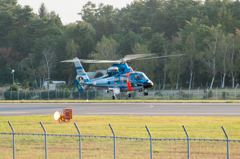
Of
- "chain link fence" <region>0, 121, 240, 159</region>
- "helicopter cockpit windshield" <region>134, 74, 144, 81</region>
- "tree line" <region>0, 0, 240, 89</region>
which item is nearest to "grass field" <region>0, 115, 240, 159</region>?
"chain link fence" <region>0, 121, 240, 159</region>

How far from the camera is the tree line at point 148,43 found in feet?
279

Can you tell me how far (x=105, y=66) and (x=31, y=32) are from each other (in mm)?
42253

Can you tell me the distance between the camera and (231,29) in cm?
9412

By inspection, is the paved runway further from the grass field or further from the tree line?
the tree line

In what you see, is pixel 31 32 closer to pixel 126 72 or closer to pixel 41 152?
pixel 126 72

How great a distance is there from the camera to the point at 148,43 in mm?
95188

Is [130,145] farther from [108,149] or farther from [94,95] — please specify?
[94,95]

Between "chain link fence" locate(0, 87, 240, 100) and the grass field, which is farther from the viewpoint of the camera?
"chain link fence" locate(0, 87, 240, 100)

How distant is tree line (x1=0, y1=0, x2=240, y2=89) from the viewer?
85125 mm

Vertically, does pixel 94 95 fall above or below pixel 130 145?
above

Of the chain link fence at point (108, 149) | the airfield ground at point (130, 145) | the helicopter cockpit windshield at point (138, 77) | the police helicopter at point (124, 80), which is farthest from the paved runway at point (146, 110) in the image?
the chain link fence at point (108, 149)

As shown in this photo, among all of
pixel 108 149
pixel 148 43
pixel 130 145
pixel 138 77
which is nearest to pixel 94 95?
pixel 138 77

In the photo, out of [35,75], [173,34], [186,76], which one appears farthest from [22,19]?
[186,76]

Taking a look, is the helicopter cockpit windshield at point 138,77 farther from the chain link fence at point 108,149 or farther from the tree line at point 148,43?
the tree line at point 148,43
